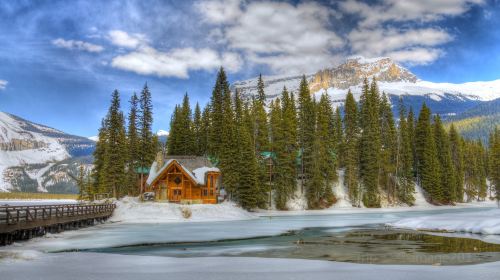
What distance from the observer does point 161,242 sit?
27500 millimetres

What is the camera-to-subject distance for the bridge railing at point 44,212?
26367 mm

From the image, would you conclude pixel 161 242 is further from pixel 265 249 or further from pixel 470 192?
pixel 470 192

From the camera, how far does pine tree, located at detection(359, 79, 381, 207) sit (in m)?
76.6

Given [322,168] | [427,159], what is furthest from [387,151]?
[322,168]

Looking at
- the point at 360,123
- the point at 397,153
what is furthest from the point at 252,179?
the point at 397,153

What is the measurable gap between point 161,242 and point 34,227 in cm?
930

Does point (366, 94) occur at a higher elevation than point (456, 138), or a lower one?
higher

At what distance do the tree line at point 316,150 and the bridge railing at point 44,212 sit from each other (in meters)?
21.7

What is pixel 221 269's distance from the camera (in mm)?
15984

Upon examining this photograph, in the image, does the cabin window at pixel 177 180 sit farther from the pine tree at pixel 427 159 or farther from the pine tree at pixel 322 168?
the pine tree at pixel 427 159

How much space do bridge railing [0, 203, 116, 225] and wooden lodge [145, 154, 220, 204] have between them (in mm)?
8811

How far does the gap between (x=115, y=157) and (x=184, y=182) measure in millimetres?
14498

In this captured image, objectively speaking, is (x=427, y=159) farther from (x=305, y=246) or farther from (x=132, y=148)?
(x=305, y=246)

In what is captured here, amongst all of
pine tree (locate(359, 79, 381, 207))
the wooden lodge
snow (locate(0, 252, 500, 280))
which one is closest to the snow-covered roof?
the wooden lodge
